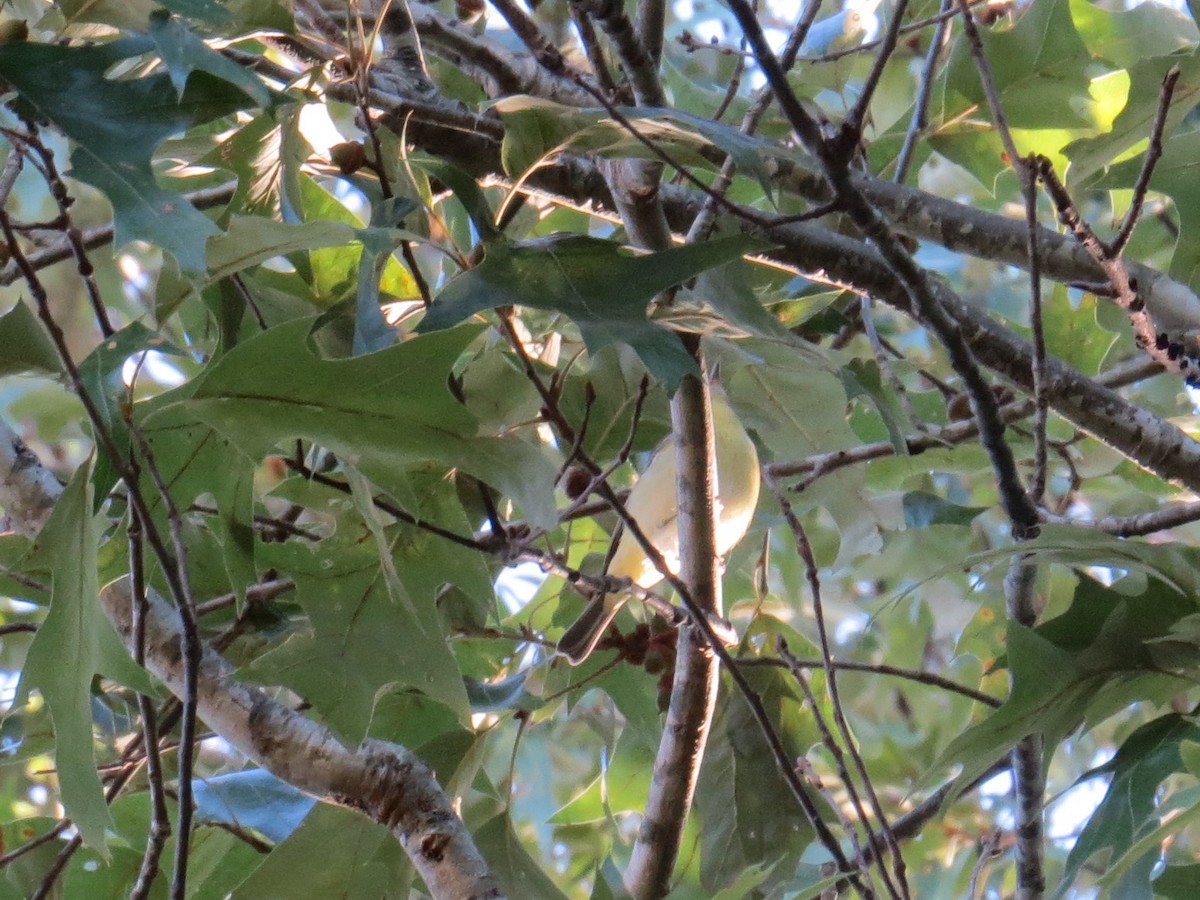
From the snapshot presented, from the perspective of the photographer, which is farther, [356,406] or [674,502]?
[674,502]

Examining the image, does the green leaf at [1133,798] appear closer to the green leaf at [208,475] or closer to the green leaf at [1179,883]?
the green leaf at [1179,883]

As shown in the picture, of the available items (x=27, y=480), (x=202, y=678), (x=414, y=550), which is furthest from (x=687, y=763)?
(x=27, y=480)

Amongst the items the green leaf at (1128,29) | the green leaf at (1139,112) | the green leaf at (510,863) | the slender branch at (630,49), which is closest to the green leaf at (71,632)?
the green leaf at (510,863)

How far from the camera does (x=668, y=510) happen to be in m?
0.86

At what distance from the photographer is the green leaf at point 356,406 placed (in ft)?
2.28

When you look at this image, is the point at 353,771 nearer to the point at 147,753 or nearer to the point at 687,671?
the point at 147,753

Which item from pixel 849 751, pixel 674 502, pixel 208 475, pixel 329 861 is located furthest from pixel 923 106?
pixel 329 861

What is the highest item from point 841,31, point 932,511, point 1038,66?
point 841,31

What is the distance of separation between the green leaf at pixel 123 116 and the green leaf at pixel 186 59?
1.3 inches

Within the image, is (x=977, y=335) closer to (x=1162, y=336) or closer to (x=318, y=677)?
(x=1162, y=336)

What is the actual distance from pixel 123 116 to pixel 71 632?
328 mm

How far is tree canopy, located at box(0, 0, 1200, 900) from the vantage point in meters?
0.70

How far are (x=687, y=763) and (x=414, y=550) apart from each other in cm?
25

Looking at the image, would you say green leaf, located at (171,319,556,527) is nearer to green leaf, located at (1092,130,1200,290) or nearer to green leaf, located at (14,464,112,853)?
green leaf, located at (14,464,112,853)
